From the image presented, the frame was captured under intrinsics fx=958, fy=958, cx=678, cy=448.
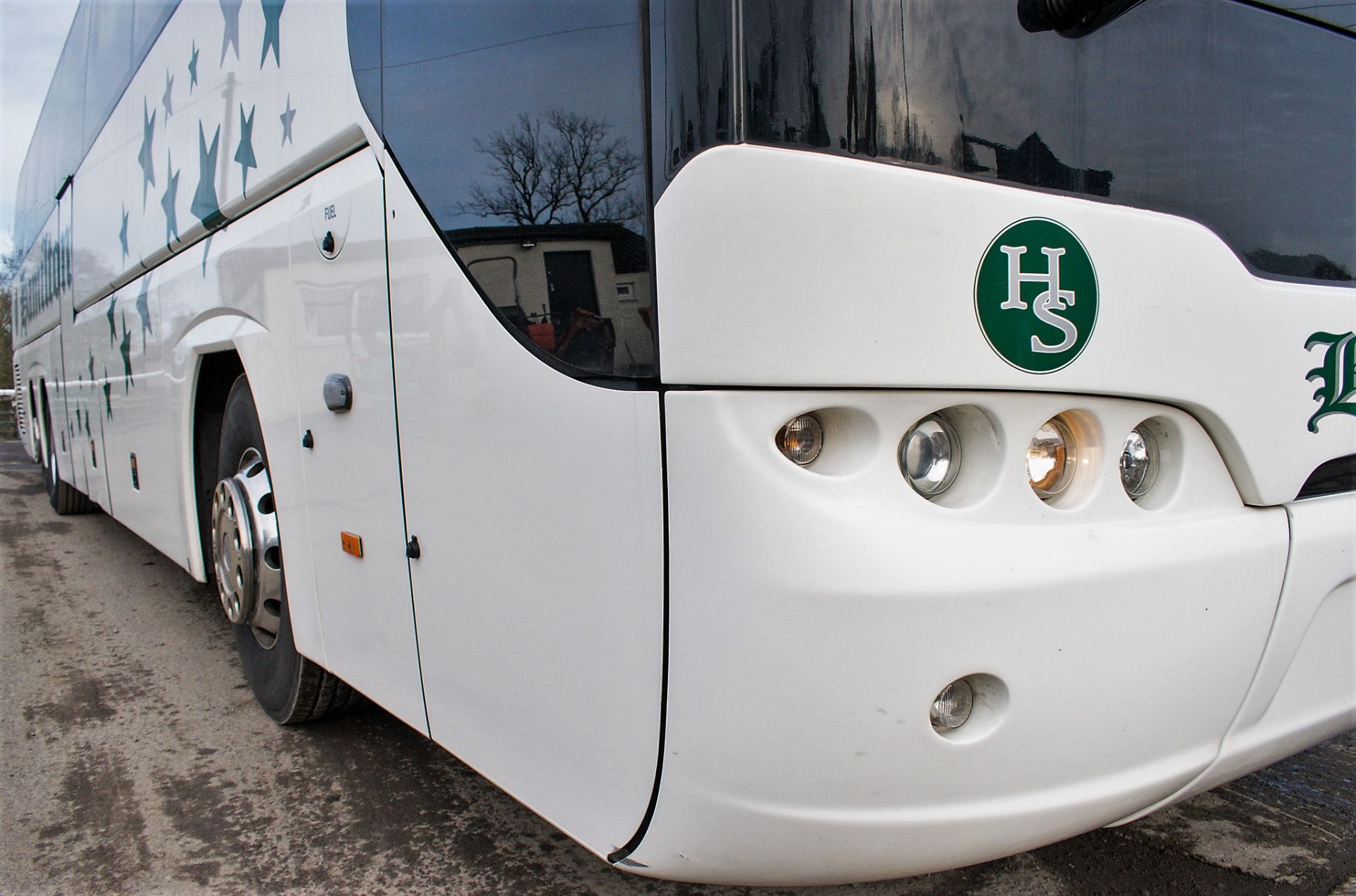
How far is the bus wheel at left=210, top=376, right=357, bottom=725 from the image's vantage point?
9.48 feet

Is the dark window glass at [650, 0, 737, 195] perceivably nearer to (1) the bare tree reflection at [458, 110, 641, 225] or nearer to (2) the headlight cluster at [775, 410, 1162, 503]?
(1) the bare tree reflection at [458, 110, 641, 225]

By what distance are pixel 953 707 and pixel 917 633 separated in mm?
187

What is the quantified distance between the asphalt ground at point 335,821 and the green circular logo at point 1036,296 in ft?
4.51

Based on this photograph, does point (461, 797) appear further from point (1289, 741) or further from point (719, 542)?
point (1289, 741)

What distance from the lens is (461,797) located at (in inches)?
106

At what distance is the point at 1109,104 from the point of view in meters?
1.53

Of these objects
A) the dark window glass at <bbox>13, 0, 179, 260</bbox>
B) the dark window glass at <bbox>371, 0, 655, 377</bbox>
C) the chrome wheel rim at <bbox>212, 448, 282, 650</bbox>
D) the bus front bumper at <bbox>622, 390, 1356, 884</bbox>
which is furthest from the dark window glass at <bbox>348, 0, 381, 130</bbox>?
the dark window glass at <bbox>13, 0, 179, 260</bbox>

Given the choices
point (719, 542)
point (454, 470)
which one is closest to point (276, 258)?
point (454, 470)

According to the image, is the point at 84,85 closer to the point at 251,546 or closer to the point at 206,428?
the point at 206,428

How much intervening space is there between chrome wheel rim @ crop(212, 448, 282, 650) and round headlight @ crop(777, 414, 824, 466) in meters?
1.93

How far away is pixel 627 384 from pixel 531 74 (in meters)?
0.59

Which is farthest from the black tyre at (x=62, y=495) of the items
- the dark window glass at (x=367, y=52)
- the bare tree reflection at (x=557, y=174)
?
the bare tree reflection at (x=557, y=174)

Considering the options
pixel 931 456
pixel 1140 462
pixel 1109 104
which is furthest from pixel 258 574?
pixel 1109 104

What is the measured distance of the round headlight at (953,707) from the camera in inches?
57.2
